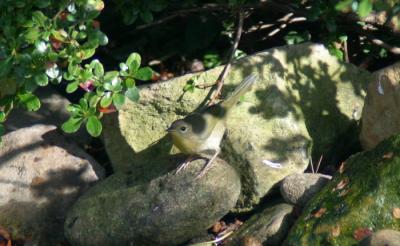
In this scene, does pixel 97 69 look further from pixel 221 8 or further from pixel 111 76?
pixel 221 8

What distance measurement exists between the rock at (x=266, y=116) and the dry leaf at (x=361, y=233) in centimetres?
Answer: 115

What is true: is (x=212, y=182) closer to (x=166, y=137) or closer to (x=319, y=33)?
(x=166, y=137)

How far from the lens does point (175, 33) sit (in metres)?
6.95

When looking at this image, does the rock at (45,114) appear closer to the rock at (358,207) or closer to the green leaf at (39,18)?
the green leaf at (39,18)

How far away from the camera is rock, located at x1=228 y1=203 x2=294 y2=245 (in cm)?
508

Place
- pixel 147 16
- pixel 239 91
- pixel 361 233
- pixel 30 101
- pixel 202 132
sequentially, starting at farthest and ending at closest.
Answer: pixel 147 16
pixel 239 91
pixel 202 132
pixel 30 101
pixel 361 233

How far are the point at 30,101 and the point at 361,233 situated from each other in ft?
7.46

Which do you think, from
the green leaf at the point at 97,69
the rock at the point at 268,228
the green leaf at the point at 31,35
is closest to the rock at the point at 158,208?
the rock at the point at 268,228

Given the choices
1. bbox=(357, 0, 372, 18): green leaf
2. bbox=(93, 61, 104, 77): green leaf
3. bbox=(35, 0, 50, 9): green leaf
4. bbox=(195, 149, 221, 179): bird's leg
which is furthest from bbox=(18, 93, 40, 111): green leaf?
bbox=(357, 0, 372, 18): green leaf

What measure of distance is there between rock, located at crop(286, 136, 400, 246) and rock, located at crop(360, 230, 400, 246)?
0.22 m

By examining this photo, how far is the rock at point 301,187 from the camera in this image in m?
5.30

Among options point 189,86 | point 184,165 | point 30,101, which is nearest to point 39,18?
point 30,101

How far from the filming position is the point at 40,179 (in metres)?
6.07

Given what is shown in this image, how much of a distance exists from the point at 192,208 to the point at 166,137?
0.89m
